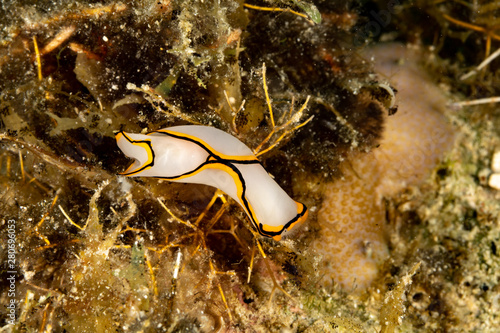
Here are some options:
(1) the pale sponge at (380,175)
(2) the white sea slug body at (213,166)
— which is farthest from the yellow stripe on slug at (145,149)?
(1) the pale sponge at (380,175)

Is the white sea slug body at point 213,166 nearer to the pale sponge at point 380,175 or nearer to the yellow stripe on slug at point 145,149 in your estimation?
the yellow stripe on slug at point 145,149

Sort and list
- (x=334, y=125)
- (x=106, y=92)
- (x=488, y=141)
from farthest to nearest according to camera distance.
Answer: (x=488, y=141) → (x=334, y=125) → (x=106, y=92)

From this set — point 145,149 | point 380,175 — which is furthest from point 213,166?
point 380,175

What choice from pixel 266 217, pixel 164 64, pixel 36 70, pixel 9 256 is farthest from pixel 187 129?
pixel 9 256

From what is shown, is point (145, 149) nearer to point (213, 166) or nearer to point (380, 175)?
point (213, 166)

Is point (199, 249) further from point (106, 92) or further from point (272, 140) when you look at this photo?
point (106, 92)

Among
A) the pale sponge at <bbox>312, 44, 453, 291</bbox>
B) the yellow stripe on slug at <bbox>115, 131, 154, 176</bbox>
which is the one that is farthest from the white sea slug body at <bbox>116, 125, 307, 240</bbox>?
the pale sponge at <bbox>312, 44, 453, 291</bbox>
